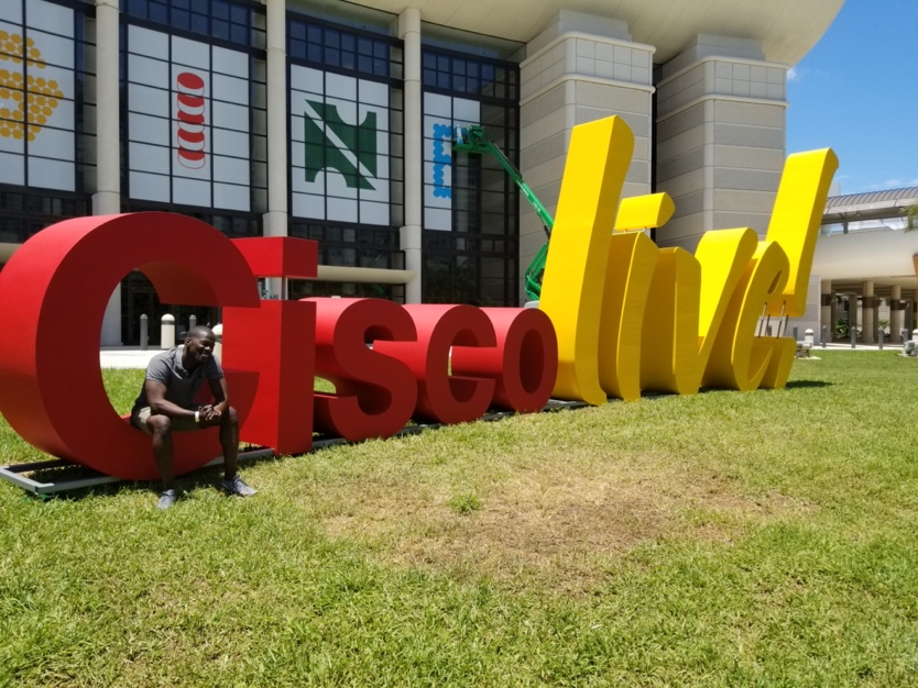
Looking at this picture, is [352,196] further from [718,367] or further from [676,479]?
[676,479]

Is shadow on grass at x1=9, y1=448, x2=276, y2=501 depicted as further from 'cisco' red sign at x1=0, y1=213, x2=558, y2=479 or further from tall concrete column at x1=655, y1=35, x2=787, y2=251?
tall concrete column at x1=655, y1=35, x2=787, y2=251

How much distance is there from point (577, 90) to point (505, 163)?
479cm

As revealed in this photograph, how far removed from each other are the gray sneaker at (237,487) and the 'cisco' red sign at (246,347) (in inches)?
28.3

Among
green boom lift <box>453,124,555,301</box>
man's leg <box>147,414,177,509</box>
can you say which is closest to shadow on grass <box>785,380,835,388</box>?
man's leg <box>147,414,177,509</box>

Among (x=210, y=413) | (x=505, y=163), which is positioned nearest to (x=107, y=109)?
(x=505, y=163)

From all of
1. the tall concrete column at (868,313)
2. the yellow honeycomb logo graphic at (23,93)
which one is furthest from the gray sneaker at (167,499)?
the tall concrete column at (868,313)

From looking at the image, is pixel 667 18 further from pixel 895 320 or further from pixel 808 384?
pixel 895 320

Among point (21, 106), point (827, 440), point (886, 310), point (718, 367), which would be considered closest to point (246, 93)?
point (21, 106)

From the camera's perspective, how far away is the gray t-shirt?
571 centimetres

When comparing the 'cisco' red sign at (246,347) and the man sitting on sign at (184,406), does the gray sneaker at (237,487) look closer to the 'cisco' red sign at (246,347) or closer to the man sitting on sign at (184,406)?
the man sitting on sign at (184,406)

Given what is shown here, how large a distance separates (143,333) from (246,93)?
11852mm

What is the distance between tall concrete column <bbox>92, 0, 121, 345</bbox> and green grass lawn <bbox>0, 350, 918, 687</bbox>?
21849 millimetres

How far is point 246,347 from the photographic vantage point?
23.7 feet

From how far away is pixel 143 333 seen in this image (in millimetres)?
24859
